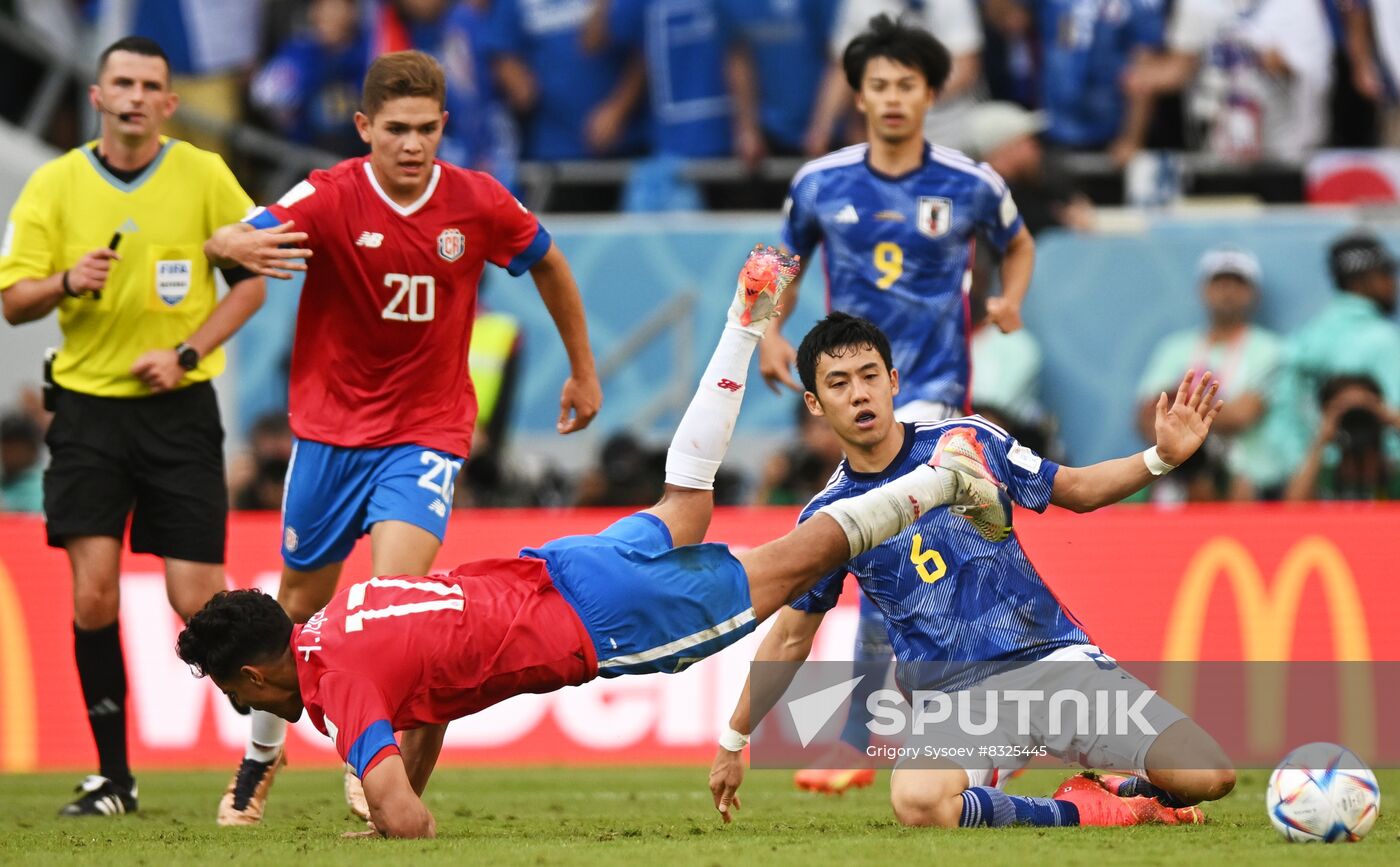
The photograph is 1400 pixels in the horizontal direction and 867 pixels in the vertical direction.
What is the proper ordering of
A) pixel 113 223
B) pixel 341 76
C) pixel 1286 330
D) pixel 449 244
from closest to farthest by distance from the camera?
pixel 449 244
pixel 113 223
pixel 1286 330
pixel 341 76

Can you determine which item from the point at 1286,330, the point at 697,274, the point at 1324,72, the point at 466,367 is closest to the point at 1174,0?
the point at 1324,72

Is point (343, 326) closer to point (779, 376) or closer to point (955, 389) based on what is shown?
point (779, 376)

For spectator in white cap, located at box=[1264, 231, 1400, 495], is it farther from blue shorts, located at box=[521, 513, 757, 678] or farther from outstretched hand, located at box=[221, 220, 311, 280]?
outstretched hand, located at box=[221, 220, 311, 280]

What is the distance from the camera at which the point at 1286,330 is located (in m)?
12.8

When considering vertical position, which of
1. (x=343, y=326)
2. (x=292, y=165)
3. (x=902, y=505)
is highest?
(x=292, y=165)

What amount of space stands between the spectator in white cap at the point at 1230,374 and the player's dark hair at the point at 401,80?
19.5 ft

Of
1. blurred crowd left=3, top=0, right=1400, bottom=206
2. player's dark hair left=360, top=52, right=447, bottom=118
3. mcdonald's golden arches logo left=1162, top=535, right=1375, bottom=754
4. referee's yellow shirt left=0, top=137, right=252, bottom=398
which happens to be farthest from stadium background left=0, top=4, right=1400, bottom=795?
player's dark hair left=360, top=52, right=447, bottom=118

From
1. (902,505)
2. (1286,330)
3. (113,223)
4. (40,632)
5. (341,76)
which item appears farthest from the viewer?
(341,76)

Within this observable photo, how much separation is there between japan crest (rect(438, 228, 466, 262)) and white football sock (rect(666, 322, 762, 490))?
4.02 feet

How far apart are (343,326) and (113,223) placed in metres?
1.23

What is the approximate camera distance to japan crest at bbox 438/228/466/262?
7.79 m

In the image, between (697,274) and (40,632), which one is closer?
(40,632)

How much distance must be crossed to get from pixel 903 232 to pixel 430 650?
10.9 ft

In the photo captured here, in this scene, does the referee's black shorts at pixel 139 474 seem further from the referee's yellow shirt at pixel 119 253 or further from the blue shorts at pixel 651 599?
the blue shorts at pixel 651 599
